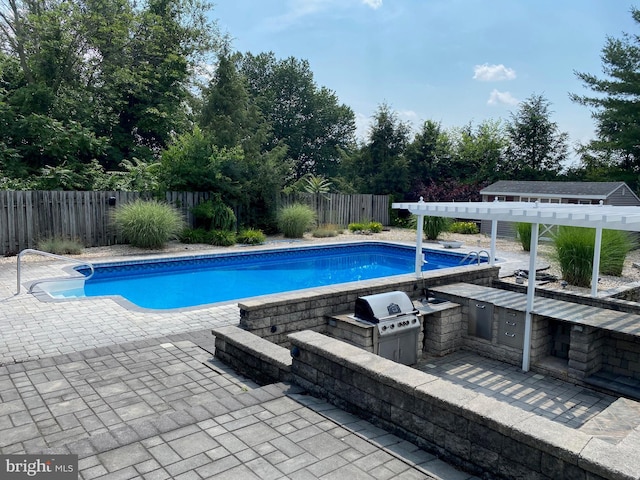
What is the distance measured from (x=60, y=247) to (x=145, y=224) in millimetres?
2074

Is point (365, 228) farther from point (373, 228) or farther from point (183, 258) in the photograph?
point (183, 258)

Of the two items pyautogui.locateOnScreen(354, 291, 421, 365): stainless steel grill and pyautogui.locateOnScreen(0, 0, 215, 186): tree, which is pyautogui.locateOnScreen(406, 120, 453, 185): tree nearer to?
pyautogui.locateOnScreen(0, 0, 215, 186): tree

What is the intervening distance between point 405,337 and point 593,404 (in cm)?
210

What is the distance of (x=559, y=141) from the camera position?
2491cm

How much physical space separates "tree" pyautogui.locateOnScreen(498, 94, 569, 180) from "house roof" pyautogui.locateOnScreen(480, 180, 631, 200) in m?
5.45

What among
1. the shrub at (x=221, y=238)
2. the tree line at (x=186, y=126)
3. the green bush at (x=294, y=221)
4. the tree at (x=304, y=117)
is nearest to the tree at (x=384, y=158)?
the tree line at (x=186, y=126)

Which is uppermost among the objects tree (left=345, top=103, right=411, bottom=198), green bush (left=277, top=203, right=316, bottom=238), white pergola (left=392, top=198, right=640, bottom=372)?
tree (left=345, top=103, right=411, bottom=198)

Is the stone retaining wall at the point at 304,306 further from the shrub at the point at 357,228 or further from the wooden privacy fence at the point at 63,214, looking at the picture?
the shrub at the point at 357,228

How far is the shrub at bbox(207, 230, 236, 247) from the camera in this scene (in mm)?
13695

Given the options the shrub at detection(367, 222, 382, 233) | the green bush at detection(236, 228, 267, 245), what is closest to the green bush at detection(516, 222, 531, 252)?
the shrub at detection(367, 222, 382, 233)

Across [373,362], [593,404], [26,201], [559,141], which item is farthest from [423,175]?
[373,362]

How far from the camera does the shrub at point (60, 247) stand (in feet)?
37.1

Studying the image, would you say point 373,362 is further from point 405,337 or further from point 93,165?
point 93,165

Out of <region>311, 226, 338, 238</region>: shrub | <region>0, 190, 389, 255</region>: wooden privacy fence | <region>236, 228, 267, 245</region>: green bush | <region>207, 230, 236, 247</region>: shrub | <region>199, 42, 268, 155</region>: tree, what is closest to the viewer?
<region>0, 190, 389, 255</region>: wooden privacy fence
